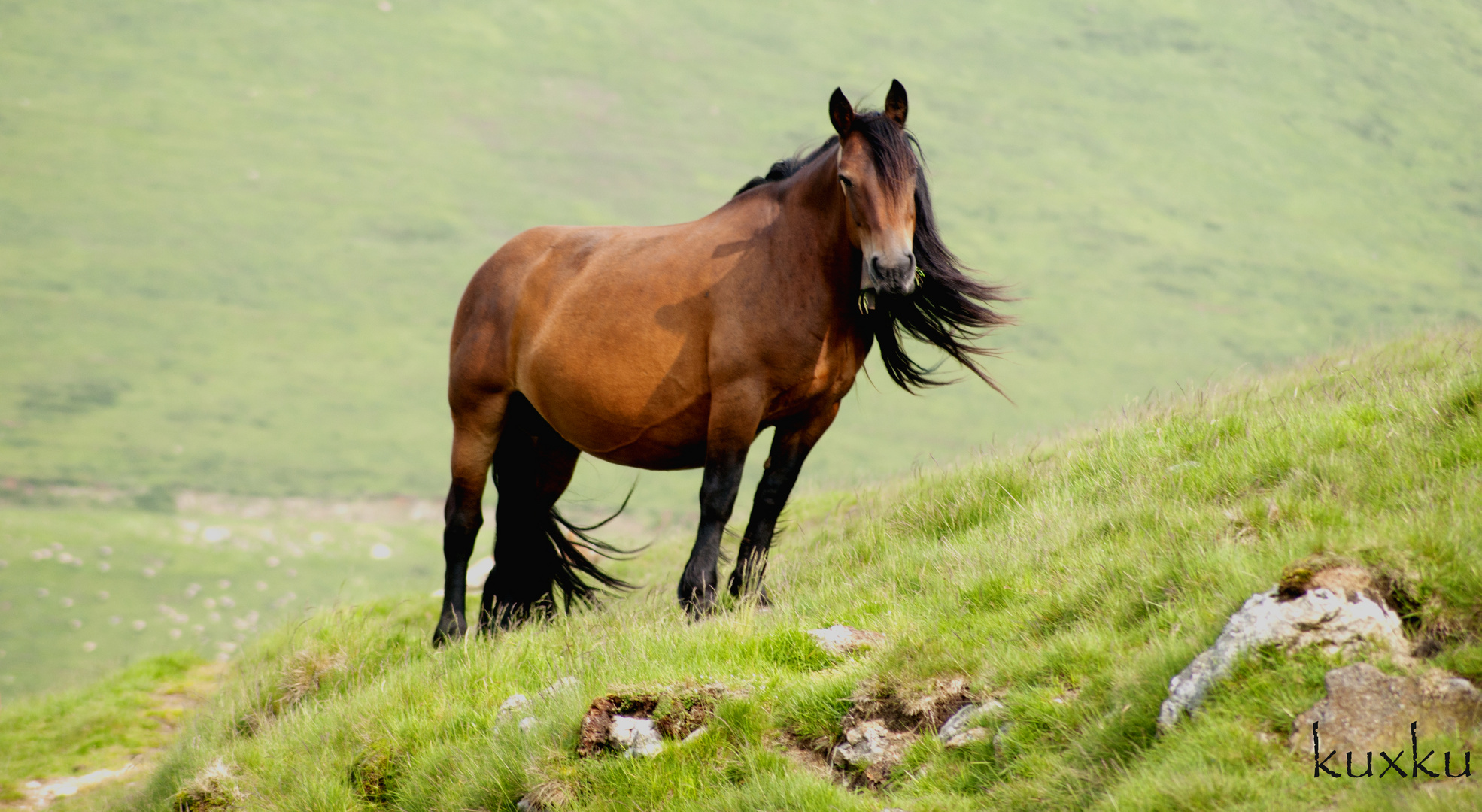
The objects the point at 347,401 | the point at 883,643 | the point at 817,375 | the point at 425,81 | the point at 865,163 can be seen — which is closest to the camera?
the point at 883,643

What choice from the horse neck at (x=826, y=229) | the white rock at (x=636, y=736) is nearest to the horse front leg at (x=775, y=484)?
the horse neck at (x=826, y=229)

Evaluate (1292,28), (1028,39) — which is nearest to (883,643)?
(1028,39)

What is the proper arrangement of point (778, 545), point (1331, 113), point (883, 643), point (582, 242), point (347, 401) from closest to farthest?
1. point (883, 643)
2. point (582, 242)
3. point (778, 545)
4. point (347, 401)
5. point (1331, 113)

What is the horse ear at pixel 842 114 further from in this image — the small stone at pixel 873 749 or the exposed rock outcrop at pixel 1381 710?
the exposed rock outcrop at pixel 1381 710

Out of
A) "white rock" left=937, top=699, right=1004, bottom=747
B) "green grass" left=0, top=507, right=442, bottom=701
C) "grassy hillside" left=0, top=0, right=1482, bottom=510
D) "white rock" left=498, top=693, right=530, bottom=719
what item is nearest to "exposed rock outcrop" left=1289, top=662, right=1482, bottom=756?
"white rock" left=937, top=699, right=1004, bottom=747

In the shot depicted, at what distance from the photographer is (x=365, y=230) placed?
104 ft

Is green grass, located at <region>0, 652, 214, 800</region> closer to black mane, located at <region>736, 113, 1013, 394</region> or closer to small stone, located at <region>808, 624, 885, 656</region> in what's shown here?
small stone, located at <region>808, 624, 885, 656</region>

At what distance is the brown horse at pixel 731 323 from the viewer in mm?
5211

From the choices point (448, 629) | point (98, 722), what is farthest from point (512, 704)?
point (98, 722)

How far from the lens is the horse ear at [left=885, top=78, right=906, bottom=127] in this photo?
16.8 feet

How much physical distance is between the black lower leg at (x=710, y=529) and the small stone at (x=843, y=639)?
1.16 meters

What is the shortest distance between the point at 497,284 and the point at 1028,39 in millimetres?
40253

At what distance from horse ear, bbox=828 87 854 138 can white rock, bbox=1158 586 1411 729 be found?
2.94 meters

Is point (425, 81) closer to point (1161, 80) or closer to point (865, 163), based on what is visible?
point (1161, 80)
